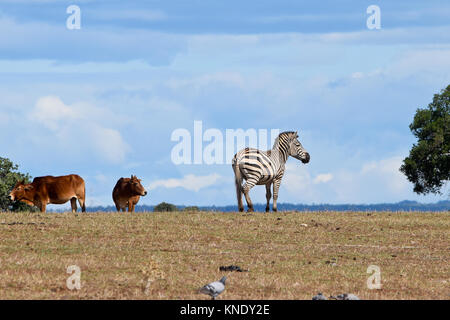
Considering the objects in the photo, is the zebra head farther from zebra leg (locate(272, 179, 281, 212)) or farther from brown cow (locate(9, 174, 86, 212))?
brown cow (locate(9, 174, 86, 212))

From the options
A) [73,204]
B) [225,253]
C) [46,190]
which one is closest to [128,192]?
[73,204]

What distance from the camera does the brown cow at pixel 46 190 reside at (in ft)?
117

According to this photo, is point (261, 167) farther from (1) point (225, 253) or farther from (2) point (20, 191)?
(1) point (225, 253)

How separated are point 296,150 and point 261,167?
3.62 m

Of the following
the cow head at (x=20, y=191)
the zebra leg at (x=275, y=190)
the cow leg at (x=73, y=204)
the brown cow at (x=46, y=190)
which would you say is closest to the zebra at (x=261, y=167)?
the zebra leg at (x=275, y=190)

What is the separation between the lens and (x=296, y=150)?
38844 mm

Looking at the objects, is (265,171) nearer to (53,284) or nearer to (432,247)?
(432,247)

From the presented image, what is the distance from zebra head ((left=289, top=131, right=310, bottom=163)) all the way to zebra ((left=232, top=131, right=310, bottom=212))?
0.08m

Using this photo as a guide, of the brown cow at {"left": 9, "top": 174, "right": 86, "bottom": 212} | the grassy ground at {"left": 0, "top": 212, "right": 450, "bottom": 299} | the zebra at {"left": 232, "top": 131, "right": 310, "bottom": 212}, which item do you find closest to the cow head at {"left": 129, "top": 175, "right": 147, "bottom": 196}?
the brown cow at {"left": 9, "top": 174, "right": 86, "bottom": 212}

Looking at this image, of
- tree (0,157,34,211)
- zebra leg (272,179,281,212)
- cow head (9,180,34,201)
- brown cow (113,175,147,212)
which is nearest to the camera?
cow head (9,180,34,201)

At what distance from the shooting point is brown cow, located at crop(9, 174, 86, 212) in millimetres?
35688
